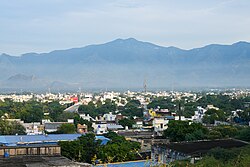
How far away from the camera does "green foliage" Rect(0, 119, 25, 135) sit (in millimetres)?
21328

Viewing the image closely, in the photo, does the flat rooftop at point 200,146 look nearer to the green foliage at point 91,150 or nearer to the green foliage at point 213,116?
the green foliage at point 91,150

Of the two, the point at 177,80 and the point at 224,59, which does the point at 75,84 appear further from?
the point at 224,59

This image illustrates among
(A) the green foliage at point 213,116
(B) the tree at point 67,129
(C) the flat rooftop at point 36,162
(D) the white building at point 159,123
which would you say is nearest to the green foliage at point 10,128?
(B) the tree at point 67,129

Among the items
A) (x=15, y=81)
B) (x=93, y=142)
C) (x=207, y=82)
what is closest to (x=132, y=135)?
(x=93, y=142)

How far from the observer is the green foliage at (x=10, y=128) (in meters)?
21.3

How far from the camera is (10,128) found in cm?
2181

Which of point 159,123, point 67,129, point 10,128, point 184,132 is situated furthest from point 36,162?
point 159,123

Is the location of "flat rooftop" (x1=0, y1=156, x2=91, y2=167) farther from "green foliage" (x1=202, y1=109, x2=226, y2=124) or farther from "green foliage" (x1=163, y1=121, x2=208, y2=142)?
"green foliage" (x1=202, y1=109, x2=226, y2=124)

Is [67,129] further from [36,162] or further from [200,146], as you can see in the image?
[36,162]

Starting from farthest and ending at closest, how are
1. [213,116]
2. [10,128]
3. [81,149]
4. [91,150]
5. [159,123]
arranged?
[213,116] < [159,123] < [10,128] < [91,150] < [81,149]

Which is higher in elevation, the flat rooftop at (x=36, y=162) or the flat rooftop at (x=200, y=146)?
the flat rooftop at (x=36, y=162)

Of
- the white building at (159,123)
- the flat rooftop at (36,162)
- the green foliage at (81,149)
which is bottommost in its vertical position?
the white building at (159,123)

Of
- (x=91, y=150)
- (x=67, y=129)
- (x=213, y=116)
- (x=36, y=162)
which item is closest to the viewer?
(x=36, y=162)

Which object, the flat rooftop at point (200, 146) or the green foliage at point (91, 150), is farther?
the flat rooftop at point (200, 146)
